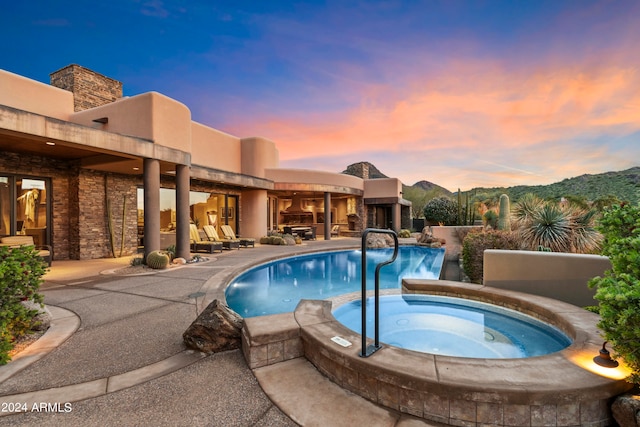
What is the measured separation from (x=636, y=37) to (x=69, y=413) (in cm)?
1403

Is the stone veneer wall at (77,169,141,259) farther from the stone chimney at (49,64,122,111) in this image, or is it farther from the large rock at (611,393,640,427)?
the large rock at (611,393,640,427)

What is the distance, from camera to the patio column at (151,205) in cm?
789

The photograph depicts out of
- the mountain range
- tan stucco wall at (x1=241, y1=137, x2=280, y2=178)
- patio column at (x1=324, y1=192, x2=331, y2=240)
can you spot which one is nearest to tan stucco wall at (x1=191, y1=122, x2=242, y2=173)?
tan stucco wall at (x1=241, y1=137, x2=280, y2=178)

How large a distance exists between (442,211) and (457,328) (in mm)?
18661

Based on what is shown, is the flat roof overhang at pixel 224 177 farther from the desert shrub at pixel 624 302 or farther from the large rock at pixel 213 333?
the desert shrub at pixel 624 302

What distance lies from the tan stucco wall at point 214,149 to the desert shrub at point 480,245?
37.3ft

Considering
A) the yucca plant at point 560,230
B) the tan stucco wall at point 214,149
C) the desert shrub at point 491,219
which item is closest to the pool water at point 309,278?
the desert shrub at point 491,219

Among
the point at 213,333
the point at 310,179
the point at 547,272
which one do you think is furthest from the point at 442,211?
the point at 213,333

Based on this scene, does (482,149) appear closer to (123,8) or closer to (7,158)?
(123,8)

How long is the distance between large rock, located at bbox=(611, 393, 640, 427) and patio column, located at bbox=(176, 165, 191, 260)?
9547 millimetres

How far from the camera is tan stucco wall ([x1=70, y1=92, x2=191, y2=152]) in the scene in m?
8.16

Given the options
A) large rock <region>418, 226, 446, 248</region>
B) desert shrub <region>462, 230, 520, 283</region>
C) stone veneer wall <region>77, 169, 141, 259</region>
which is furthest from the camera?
large rock <region>418, 226, 446, 248</region>

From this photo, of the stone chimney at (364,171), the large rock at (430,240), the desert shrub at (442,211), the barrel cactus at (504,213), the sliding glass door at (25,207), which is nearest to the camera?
the sliding glass door at (25,207)

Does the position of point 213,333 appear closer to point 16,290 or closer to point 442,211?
point 16,290
